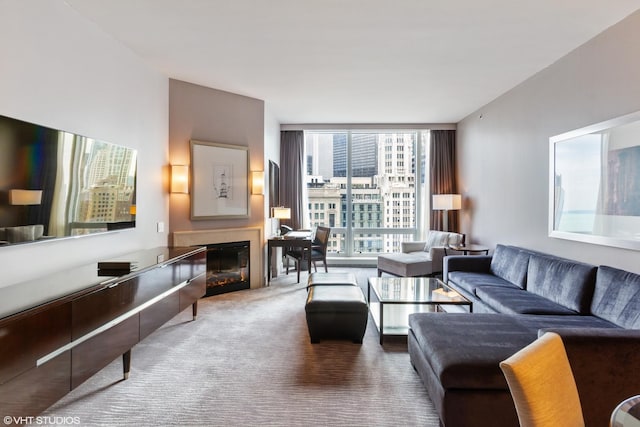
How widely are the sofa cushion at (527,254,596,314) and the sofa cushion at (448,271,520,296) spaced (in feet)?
0.99

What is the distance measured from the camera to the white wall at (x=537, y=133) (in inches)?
107

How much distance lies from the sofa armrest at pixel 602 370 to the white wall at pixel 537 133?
4.13 ft

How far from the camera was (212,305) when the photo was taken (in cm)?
412

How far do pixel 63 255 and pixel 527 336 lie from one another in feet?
11.0

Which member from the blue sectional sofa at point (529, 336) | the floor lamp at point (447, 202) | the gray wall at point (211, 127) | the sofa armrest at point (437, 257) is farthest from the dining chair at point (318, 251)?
the blue sectional sofa at point (529, 336)

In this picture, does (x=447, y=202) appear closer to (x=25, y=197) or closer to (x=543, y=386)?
(x=543, y=386)

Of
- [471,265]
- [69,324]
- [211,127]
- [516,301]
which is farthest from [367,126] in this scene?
[69,324]

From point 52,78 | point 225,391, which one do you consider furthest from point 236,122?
point 225,391

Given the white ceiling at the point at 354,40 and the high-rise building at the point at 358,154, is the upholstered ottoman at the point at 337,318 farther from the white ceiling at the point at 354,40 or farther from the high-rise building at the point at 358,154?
the high-rise building at the point at 358,154

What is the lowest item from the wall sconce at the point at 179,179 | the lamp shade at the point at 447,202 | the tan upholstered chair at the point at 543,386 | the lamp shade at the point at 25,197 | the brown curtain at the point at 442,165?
the tan upholstered chair at the point at 543,386

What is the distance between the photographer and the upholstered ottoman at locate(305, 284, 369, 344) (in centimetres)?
295

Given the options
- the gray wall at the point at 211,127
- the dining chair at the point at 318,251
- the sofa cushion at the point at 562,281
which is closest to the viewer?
the sofa cushion at the point at 562,281

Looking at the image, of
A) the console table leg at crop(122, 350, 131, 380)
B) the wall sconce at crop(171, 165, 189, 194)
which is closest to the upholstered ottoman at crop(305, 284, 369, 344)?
the console table leg at crop(122, 350, 131, 380)

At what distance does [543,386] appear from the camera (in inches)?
39.4
